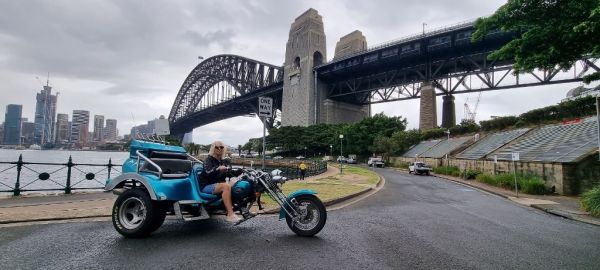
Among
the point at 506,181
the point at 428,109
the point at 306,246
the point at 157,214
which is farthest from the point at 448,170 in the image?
the point at 428,109

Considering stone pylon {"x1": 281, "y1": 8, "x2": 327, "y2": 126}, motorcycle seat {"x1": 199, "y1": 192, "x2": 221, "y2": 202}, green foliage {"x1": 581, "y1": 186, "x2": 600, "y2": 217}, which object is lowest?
green foliage {"x1": 581, "y1": 186, "x2": 600, "y2": 217}

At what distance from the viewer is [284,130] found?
3044 inches

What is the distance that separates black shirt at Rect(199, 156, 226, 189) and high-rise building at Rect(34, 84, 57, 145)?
151m

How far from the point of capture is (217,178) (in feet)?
19.1

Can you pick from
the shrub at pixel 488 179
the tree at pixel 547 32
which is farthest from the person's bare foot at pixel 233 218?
the shrub at pixel 488 179

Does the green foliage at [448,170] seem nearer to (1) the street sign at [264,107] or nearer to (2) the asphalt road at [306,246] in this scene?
(2) the asphalt road at [306,246]

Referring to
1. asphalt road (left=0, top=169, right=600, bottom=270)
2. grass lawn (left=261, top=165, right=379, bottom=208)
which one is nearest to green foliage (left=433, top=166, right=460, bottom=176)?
grass lawn (left=261, top=165, right=379, bottom=208)

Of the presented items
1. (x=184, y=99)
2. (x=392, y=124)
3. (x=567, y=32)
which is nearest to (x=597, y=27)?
(x=567, y=32)

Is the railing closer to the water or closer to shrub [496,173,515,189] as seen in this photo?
the water

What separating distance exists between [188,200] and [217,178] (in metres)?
0.60

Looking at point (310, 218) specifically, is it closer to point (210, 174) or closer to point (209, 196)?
point (209, 196)

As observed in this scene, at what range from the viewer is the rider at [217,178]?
5.45 meters

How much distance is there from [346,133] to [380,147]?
522 inches

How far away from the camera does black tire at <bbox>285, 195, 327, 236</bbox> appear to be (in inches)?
224
